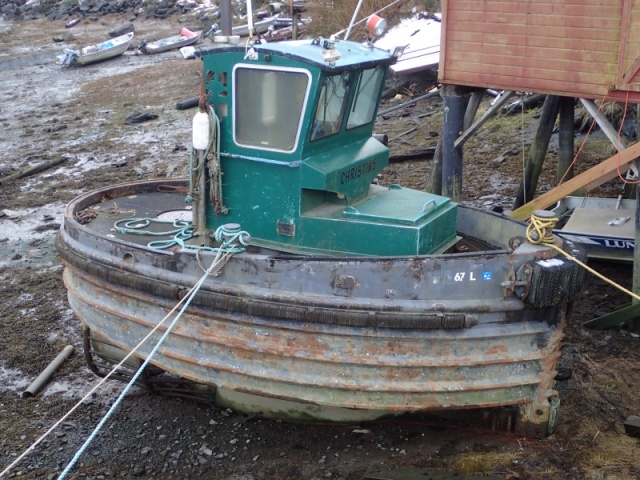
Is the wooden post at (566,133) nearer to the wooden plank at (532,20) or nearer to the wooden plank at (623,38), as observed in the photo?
the wooden plank at (532,20)

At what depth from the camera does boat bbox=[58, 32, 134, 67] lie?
24000 millimetres

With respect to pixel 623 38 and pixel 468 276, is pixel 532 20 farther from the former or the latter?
pixel 468 276

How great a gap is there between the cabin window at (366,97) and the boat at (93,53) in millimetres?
20036

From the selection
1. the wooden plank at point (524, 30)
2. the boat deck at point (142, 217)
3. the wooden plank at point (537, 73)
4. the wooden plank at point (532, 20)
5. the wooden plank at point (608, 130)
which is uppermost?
the wooden plank at point (532, 20)

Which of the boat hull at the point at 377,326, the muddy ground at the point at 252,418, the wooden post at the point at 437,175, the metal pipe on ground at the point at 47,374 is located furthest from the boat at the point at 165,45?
the boat hull at the point at 377,326

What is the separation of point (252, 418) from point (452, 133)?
13.4 ft

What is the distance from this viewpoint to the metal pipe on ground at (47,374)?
21.9 ft

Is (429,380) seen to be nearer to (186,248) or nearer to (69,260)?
(186,248)

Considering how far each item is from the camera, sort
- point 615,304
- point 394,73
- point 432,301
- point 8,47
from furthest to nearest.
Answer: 1. point 8,47
2. point 394,73
3. point 615,304
4. point 432,301

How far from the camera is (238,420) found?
6180 millimetres

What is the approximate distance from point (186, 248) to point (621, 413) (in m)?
3.45

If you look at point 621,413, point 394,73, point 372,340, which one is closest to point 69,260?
point 372,340

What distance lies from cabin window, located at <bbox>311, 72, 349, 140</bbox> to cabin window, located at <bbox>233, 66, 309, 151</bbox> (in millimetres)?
146

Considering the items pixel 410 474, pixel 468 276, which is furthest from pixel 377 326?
pixel 410 474
